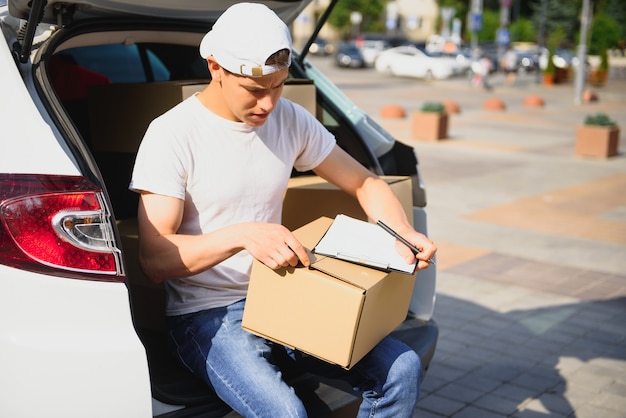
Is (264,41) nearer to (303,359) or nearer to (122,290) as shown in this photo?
(122,290)

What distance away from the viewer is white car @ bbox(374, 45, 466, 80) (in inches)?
1425

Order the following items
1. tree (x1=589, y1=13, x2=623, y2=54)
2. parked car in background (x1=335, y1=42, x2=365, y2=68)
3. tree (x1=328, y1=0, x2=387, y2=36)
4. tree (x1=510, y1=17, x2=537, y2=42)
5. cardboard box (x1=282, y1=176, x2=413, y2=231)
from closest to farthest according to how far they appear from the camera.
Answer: cardboard box (x1=282, y1=176, x2=413, y2=231) < parked car in background (x1=335, y1=42, x2=365, y2=68) < tree (x1=589, y1=13, x2=623, y2=54) < tree (x1=510, y1=17, x2=537, y2=42) < tree (x1=328, y1=0, x2=387, y2=36)

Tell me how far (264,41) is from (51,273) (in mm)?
826

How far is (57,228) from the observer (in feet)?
6.48

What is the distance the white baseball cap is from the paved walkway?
81.7 inches

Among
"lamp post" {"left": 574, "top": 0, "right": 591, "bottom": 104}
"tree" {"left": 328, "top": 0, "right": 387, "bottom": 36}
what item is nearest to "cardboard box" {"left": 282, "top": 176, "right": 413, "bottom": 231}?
"lamp post" {"left": 574, "top": 0, "right": 591, "bottom": 104}

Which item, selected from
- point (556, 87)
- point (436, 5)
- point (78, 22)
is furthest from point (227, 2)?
point (436, 5)

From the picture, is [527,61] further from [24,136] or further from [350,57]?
[24,136]

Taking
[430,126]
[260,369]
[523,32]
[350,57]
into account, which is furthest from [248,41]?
[523,32]

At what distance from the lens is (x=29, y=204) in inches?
76.8

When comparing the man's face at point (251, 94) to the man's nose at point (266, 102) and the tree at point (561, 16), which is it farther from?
the tree at point (561, 16)

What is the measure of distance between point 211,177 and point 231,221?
0.48 feet

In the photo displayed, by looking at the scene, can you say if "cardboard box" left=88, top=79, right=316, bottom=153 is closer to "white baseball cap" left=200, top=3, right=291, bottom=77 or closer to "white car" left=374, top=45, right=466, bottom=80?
"white baseball cap" left=200, top=3, right=291, bottom=77

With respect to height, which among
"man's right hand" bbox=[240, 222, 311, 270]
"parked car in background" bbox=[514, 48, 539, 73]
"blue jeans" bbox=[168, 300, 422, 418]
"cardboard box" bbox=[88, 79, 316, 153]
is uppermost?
"cardboard box" bbox=[88, 79, 316, 153]
